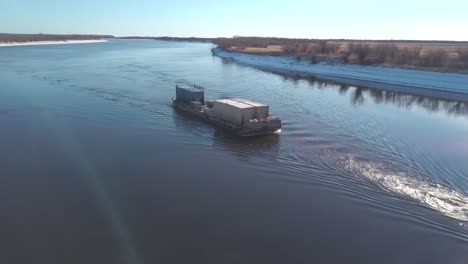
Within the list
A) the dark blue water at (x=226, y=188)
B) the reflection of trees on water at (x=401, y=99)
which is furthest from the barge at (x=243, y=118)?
the reflection of trees on water at (x=401, y=99)

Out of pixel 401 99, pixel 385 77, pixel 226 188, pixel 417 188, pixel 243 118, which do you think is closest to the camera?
pixel 226 188

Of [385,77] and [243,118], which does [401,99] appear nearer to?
[385,77]

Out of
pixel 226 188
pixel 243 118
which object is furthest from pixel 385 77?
pixel 226 188

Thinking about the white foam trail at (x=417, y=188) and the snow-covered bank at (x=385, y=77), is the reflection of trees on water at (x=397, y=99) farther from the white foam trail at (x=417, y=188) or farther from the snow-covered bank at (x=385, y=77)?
the white foam trail at (x=417, y=188)

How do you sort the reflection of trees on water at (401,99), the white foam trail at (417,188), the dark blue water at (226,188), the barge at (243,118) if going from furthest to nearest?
1. the reflection of trees on water at (401,99)
2. the barge at (243,118)
3. the white foam trail at (417,188)
4. the dark blue water at (226,188)

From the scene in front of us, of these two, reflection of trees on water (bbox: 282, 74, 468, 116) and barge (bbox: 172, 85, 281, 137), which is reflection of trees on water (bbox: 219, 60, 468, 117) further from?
barge (bbox: 172, 85, 281, 137)

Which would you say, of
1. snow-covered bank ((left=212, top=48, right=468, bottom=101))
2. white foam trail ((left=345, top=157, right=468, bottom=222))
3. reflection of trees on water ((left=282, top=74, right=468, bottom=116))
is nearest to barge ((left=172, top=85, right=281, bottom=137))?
white foam trail ((left=345, top=157, right=468, bottom=222))

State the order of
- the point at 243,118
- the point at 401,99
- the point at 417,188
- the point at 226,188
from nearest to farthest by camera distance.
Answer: the point at 226,188 < the point at 417,188 < the point at 243,118 < the point at 401,99
